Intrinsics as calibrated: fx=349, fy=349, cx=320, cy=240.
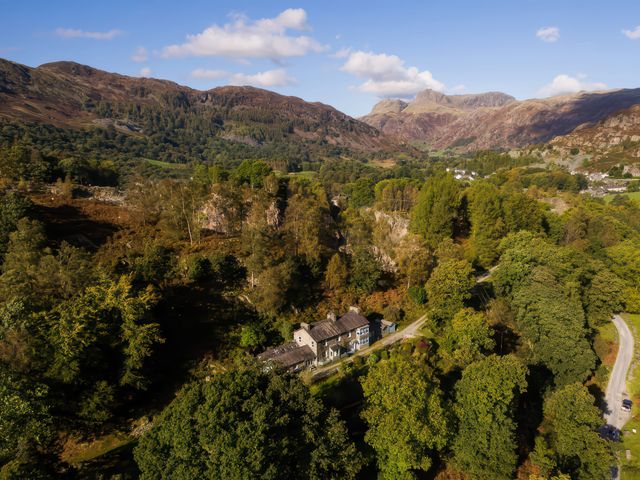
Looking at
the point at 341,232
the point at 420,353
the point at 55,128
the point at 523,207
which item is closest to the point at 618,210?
the point at 523,207

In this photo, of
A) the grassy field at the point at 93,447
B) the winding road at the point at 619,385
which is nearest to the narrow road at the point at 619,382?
the winding road at the point at 619,385

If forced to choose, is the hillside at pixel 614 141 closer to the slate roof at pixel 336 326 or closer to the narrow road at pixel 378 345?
the narrow road at pixel 378 345

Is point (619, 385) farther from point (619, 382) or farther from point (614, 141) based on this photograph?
point (614, 141)

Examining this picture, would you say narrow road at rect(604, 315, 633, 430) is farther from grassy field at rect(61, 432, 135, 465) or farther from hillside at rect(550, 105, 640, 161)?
hillside at rect(550, 105, 640, 161)

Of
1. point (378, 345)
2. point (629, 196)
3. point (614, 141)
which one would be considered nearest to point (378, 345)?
point (378, 345)

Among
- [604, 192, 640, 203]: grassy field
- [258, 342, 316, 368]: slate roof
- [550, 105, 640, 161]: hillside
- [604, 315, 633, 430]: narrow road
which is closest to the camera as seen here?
[604, 315, 633, 430]: narrow road

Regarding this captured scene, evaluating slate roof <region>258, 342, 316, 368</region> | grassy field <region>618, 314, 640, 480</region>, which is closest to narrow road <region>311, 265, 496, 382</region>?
slate roof <region>258, 342, 316, 368</region>
